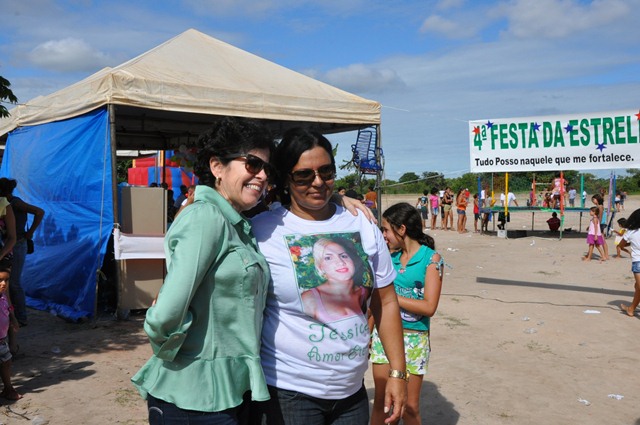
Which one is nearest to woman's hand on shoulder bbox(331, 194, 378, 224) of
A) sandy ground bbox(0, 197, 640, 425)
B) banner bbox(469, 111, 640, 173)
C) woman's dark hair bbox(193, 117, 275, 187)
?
woman's dark hair bbox(193, 117, 275, 187)

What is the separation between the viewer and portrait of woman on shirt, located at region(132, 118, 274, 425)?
1.74 meters

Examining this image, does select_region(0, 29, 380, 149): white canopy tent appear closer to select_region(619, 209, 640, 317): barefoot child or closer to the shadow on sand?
the shadow on sand

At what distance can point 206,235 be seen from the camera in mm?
1771

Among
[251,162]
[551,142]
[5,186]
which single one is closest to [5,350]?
[5,186]

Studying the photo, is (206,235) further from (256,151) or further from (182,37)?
(182,37)

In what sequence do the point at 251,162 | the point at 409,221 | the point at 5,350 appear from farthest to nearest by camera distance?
the point at 5,350, the point at 409,221, the point at 251,162

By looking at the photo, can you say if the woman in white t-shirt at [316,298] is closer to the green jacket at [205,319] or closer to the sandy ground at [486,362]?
the green jacket at [205,319]

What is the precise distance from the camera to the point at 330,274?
2.08m

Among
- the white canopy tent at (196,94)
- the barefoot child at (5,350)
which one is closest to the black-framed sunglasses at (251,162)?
the barefoot child at (5,350)

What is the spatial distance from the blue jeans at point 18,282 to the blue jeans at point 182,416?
5678 millimetres

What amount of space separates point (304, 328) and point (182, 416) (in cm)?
49

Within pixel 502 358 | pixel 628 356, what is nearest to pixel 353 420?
pixel 502 358

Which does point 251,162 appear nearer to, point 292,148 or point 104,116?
point 292,148

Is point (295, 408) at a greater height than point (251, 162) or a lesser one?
lesser
